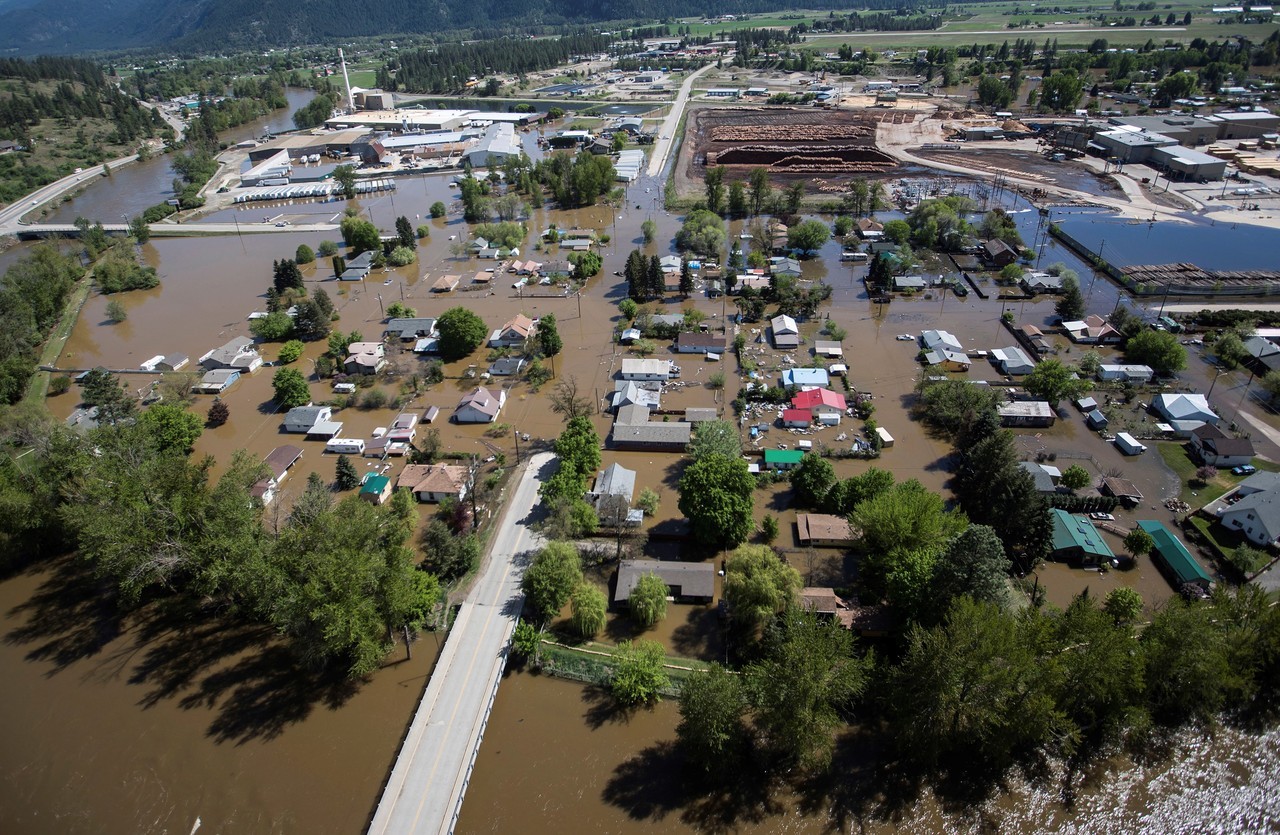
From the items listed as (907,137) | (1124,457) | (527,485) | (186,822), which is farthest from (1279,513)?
(907,137)

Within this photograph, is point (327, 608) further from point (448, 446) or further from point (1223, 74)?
point (1223, 74)

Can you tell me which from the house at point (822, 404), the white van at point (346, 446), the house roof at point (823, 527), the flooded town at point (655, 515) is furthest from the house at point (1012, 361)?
the white van at point (346, 446)

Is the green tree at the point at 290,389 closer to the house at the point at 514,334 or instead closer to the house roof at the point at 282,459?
the house roof at the point at 282,459

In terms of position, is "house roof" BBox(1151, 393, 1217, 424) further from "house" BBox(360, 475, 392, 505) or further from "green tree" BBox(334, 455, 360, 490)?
"green tree" BBox(334, 455, 360, 490)

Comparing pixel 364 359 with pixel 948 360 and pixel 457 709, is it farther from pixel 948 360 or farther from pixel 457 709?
pixel 948 360

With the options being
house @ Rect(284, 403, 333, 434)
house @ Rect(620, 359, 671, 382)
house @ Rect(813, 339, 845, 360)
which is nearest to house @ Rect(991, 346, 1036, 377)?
house @ Rect(813, 339, 845, 360)

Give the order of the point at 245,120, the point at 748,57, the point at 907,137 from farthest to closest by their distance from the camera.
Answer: the point at 748,57 < the point at 245,120 < the point at 907,137
